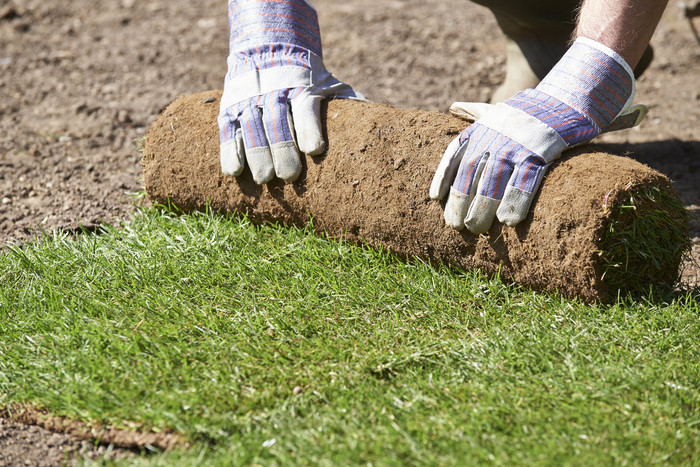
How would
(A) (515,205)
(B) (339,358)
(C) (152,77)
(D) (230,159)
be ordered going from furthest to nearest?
(C) (152,77)
(D) (230,159)
(A) (515,205)
(B) (339,358)

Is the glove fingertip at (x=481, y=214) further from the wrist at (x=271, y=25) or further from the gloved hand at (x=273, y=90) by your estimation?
the wrist at (x=271, y=25)

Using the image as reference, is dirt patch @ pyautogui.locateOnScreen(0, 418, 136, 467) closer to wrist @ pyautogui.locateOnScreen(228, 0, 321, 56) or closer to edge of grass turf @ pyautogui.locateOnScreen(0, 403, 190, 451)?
edge of grass turf @ pyautogui.locateOnScreen(0, 403, 190, 451)

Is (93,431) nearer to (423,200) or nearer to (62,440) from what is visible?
(62,440)

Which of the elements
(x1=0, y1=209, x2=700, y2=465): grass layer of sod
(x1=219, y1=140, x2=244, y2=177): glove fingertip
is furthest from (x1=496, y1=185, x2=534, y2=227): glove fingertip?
(x1=219, y1=140, x2=244, y2=177): glove fingertip

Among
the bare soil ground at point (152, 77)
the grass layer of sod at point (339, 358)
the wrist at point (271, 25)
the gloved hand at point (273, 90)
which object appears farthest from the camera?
the bare soil ground at point (152, 77)

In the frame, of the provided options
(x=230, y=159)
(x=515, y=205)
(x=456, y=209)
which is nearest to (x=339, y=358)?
(x=456, y=209)

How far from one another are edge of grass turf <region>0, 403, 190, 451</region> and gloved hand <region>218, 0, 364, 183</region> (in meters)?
1.23

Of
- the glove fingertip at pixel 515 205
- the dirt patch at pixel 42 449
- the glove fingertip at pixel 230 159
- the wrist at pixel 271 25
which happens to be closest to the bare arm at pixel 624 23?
the glove fingertip at pixel 515 205

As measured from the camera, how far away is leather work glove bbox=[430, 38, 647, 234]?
7.96 ft

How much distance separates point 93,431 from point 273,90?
5.17ft

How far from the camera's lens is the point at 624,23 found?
2.55m

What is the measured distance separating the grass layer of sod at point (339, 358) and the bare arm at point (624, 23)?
960mm

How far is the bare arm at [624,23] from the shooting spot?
8.35 feet

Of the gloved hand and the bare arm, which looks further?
the gloved hand
